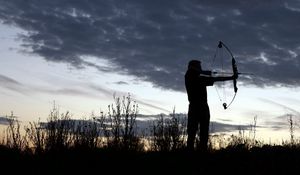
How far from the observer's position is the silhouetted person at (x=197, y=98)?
10.7m

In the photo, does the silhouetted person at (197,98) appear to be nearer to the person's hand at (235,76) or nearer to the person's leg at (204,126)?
the person's leg at (204,126)

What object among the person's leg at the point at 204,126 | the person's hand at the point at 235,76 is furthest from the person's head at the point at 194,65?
the person's hand at the point at 235,76

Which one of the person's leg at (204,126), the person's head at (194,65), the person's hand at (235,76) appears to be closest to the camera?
the person's head at (194,65)

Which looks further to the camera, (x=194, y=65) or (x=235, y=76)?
(x=235, y=76)

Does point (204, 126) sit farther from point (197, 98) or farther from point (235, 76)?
point (235, 76)

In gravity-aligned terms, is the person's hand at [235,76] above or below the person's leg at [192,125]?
above

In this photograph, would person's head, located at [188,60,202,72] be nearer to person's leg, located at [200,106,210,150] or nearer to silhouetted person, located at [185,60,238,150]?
silhouetted person, located at [185,60,238,150]

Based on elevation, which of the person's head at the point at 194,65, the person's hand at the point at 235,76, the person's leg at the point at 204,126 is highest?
the person's head at the point at 194,65

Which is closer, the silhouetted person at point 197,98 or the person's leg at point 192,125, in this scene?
the silhouetted person at point 197,98

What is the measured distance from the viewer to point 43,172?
10.4m

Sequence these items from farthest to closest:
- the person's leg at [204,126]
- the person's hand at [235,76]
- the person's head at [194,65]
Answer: the person's hand at [235,76]
the person's leg at [204,126]
the person's head at [194,65]

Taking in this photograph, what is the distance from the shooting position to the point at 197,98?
428 inches

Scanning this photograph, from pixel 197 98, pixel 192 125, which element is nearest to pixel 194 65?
pixel 197 98

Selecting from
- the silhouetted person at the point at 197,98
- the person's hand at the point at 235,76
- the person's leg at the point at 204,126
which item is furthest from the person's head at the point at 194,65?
the person's hand at the point at 235,76
